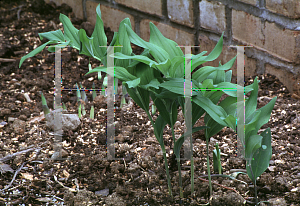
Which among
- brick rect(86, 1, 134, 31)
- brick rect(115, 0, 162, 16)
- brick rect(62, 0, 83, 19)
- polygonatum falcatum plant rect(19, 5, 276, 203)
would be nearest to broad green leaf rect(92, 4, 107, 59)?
polygonatum falcatum plant rect(19, 5, 276, 203)

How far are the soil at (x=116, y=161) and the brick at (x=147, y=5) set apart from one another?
0.55m

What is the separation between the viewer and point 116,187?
114 centimetres

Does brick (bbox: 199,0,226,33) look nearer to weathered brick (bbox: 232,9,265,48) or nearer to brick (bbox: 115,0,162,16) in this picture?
weathered brick (bbox: 232,9,265,48)

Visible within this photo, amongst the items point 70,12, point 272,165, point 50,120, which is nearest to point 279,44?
point 272,165

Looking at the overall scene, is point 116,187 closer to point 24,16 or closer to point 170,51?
point 170,51

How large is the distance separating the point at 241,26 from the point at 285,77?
32cm

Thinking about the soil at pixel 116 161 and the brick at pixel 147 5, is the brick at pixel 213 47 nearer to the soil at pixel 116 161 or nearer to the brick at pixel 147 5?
the soil at pixel 116 161

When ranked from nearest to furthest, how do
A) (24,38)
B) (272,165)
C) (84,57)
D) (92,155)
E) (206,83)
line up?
(206,83), (272,165), (92,155), (84,57), (24,38)

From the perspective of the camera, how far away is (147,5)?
6.69 feet

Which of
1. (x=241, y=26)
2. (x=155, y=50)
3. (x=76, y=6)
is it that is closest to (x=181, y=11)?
(x=241, y=26)

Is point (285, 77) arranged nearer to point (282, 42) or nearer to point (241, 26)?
point (282, 42)

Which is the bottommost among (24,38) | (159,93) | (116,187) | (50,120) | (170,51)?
(116,187)

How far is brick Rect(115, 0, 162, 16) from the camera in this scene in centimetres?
200

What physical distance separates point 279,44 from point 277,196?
2.46 feet
